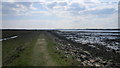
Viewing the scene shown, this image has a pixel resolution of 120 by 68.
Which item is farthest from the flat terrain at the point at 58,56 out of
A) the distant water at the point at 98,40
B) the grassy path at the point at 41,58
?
the distant water at the point at 98,40

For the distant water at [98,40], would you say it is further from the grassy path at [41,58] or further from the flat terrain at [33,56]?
the grassy path at [41,58]

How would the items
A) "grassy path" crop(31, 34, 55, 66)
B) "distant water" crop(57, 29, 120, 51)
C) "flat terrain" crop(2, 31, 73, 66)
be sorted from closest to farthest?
"grassy path" crop(31, 34, 55, 66) → "flat terrain" crop(2, 31, 73, 66) → "distant water" crop(57, 29, 120, 51)

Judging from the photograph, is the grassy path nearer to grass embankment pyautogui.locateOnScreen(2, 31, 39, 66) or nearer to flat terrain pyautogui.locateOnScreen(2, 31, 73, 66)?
flat terrain pyautogui.locateOnScreen(2, 31, 73, 66)

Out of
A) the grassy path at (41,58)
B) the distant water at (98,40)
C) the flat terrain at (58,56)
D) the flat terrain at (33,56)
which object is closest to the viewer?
the grassy path at (41,58)

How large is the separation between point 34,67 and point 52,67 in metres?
1.57

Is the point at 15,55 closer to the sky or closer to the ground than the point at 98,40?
closer to the sky

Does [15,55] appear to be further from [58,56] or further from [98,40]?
[98,40]

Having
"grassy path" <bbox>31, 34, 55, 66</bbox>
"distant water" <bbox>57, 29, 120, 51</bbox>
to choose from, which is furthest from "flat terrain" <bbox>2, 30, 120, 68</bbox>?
"distant water" <bbox>57, 29, 120, 51</bbox>

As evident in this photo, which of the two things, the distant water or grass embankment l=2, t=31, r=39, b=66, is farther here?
the distant water

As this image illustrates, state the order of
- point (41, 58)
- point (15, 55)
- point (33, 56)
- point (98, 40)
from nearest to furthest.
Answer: point (41, 58), point (33, 56), point (15, 55), point (98, 40)

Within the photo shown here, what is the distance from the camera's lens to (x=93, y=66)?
11.7 m

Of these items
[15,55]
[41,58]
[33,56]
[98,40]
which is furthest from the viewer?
[98,40]

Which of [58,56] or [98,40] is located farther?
[98,40]

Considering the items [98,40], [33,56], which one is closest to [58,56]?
[33,56]
